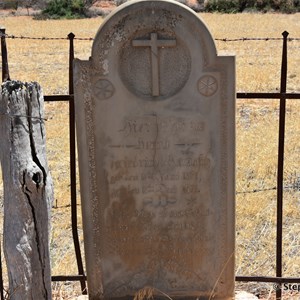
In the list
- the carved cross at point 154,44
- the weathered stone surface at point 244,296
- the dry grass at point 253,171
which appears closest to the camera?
the carved cross at point 154,44

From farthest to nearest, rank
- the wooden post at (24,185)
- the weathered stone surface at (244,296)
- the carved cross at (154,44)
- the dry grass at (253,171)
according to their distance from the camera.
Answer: the dry grass at (253,171)
the weathered stone surface at (244,296)
the carved cross at (154,44)
the wooden post at (24,185)

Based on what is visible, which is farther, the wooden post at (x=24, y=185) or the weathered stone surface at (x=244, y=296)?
the weathered stone surface at (x=244, y=296)

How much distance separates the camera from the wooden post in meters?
2.78

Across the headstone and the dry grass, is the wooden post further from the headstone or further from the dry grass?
the dry grass

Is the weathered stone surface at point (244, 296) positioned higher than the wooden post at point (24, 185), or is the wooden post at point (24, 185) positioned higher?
the wooden post at point (24, 185)

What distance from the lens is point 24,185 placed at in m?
2.78

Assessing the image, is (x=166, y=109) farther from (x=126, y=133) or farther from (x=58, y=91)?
(x=58, y=91)

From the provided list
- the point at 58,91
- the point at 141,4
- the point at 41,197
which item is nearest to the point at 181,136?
the point at 141,4

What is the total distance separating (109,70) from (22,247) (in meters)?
1.10

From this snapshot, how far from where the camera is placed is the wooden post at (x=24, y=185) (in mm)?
2775

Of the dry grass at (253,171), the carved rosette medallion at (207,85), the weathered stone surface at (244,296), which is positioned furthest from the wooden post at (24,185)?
the weathered stone surface at (244,296)

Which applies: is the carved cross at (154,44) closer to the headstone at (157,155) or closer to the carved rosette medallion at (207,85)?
the headstone at (157,155)

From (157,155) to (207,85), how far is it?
1.66 ft

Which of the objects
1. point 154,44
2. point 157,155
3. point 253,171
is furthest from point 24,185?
point 253,171
